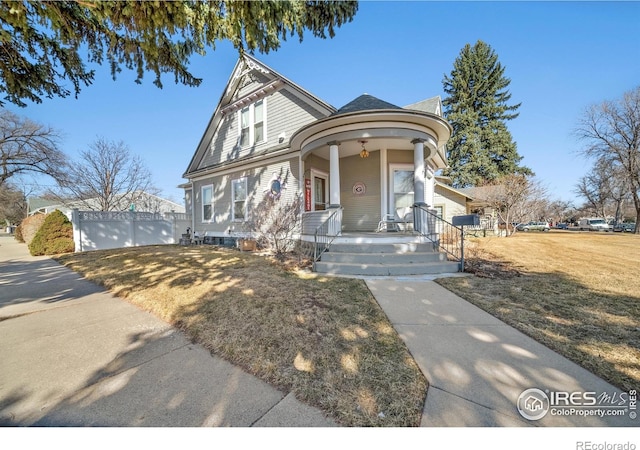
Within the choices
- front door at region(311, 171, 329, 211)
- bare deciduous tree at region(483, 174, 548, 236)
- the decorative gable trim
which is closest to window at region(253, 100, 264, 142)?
the decorative gable trim

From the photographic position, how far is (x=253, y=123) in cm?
1112

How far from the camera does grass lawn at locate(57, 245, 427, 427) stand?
194 cm

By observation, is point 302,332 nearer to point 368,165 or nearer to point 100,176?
point 368,165

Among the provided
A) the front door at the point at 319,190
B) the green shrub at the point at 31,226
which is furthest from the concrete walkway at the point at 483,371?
the green shrub at the point at 31,226

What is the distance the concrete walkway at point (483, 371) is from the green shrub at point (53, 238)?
15.4 meters

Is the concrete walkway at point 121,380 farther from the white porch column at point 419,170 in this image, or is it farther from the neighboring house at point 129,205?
the neighboring house at point 129,205

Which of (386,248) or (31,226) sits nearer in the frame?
(386,248)

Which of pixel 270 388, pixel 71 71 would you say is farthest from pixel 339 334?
pixel 71 71

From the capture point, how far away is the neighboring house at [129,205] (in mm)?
24156

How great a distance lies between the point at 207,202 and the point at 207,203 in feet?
0.17

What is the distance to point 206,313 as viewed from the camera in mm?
3635

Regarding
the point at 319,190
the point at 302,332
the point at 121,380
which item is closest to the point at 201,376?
the point at 121,380
